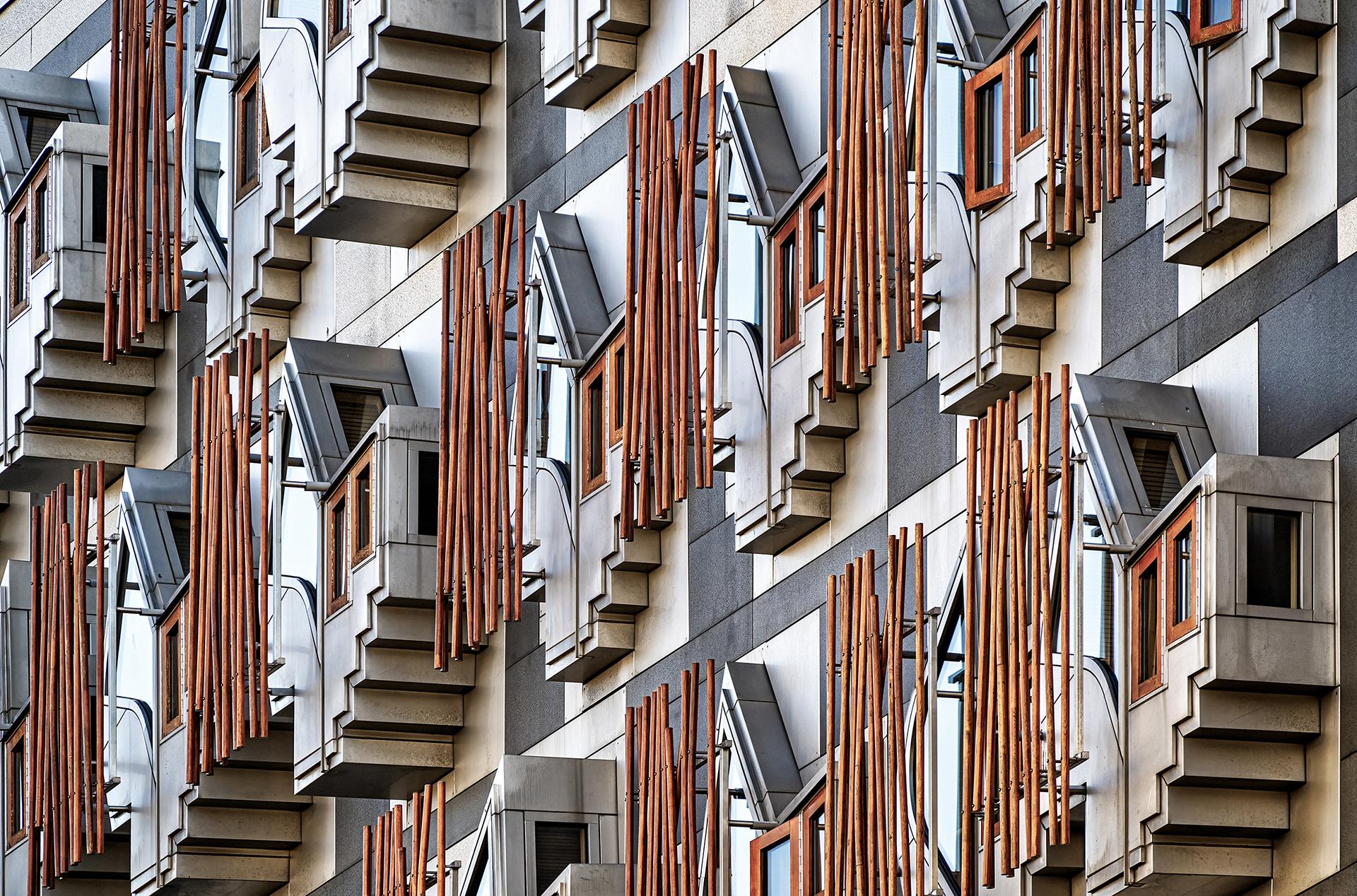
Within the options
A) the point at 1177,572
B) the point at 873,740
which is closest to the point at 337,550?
the point at 873,740

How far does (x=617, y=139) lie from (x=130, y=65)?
7.88 metres

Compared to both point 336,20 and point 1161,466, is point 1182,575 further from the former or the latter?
point 336,20

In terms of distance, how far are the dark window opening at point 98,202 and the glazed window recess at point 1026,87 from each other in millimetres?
14829

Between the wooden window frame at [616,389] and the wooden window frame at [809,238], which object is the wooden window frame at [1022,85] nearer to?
the wooden window frame at [809,238]

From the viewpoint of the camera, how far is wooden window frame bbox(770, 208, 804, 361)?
74.6ft

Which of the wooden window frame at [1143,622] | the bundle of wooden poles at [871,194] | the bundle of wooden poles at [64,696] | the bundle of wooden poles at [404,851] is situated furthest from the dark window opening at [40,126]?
the wooden window frame at [1143,622]

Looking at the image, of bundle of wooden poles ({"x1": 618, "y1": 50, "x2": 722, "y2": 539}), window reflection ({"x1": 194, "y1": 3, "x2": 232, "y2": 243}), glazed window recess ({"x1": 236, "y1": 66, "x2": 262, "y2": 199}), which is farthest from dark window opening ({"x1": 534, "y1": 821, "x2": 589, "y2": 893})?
window reflection ({"x1": 194, "y1": 3, "x2": 232, "y2": 243})

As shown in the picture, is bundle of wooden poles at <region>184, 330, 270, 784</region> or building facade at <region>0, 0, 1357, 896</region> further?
bundle of wooden poles at <region>184, 330, 270, 784</region>

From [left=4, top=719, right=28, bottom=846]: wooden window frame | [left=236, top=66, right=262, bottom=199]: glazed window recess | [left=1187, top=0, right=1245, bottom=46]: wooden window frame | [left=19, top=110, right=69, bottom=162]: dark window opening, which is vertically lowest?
[left=4, top=719, right=28, bottom=846]: wooden window frame

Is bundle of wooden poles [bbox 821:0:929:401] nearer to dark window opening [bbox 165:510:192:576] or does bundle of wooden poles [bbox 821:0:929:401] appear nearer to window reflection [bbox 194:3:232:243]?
dark window opening [bbox 165:510:192:576]

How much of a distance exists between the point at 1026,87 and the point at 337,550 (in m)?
9.10

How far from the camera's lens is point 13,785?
3306 cm

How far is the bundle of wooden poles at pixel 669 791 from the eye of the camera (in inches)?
893

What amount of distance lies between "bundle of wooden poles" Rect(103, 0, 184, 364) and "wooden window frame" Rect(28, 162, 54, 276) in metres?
1.20
